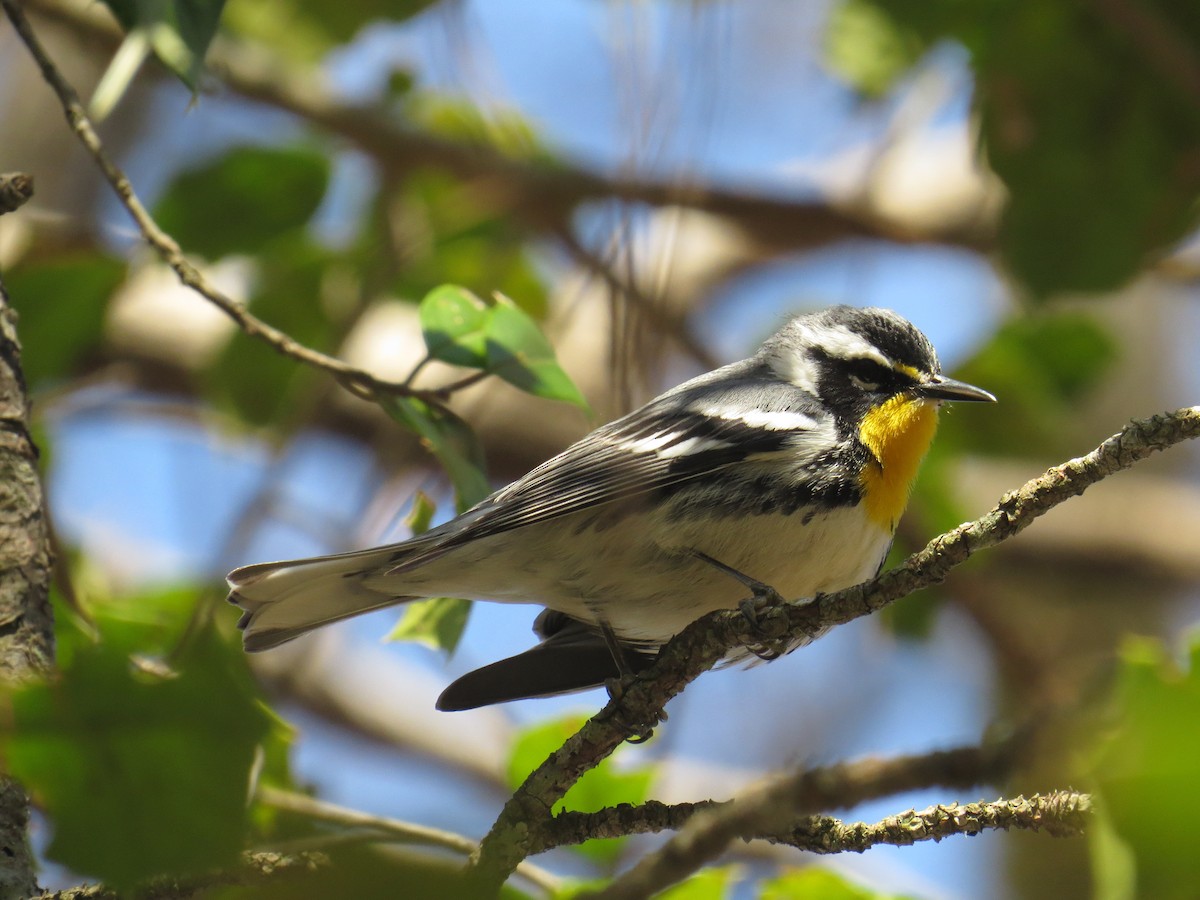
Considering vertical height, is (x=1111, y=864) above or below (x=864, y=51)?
below

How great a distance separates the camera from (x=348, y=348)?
185 inches

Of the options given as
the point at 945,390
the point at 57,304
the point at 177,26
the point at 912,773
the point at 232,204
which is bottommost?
→ the point at 912,773

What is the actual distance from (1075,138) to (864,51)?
1055 millimetres

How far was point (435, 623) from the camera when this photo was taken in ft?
7.80

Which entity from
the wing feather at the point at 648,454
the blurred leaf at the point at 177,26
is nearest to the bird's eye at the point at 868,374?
the wing feather at the point at 648,454

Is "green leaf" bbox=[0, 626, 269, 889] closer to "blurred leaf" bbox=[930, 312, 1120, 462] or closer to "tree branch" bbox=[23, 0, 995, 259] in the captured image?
"tree branch" bbox=[23, 0, 995, 259]

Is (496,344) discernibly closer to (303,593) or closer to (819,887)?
(303,593)

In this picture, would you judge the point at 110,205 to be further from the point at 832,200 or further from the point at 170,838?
the point at 170,838

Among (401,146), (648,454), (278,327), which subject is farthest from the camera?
(401,146)

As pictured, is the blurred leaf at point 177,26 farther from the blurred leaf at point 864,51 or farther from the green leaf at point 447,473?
the blurred leaf at point 864,51

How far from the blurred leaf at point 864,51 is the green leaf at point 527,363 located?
2.51 m

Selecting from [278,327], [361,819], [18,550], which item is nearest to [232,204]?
[278,327]

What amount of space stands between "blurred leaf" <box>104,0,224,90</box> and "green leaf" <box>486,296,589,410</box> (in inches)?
26.6

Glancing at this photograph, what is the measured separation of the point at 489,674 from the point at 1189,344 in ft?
23.0
